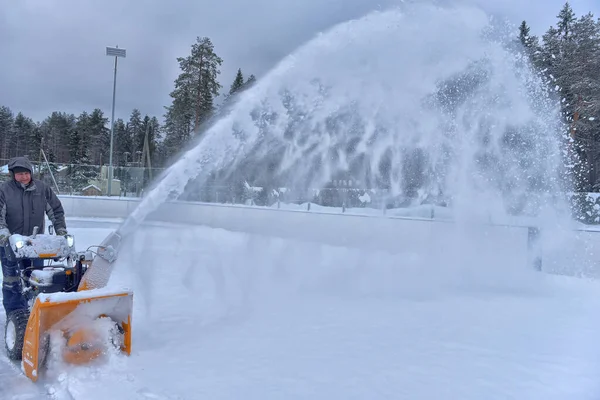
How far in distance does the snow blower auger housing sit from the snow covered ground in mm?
160

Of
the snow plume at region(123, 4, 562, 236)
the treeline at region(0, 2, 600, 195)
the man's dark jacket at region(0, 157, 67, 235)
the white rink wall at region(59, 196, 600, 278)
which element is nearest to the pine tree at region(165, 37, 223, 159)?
the treeline at region(0, 2, 600, 195)

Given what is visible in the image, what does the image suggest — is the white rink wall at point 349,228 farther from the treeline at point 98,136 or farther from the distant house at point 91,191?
the treeline at point 98,136

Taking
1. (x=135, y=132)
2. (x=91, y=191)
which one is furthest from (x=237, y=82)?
(x=135, y=132)

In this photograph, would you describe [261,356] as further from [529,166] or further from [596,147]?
[596,147]

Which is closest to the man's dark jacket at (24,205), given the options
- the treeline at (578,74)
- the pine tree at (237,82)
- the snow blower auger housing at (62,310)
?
the snow blower auger housing at (62,310)

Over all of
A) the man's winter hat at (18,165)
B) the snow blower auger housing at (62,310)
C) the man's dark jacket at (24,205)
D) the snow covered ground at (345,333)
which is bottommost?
the snow covered ground at (345,333)

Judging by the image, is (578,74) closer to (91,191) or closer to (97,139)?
(91,191)

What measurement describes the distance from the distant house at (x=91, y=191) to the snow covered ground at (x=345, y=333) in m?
14.3

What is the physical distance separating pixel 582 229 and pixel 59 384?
9023 mm

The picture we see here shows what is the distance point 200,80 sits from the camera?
3612 centimetres

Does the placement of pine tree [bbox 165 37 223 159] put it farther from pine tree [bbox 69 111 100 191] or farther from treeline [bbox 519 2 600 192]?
pine tree [bbox 69 111 100 191]

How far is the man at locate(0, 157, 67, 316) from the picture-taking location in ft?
15.3

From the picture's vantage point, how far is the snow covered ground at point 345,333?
12.1 feet

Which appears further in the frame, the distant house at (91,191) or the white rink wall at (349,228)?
the distant house at (91,191)
